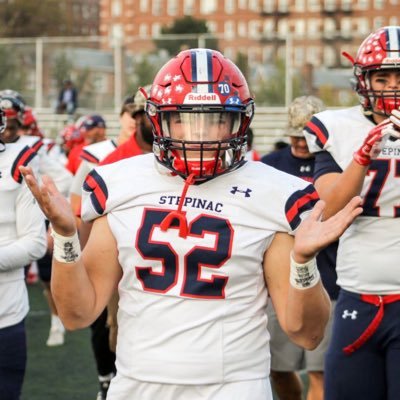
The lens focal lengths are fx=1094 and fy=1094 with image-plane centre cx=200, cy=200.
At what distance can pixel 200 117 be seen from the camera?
10.3ft

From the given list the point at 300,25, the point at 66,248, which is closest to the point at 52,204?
the point at 66,248

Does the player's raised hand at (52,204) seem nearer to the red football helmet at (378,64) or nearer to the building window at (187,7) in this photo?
the red football helmet at (378,64)

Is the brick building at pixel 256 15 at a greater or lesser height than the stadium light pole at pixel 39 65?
greater

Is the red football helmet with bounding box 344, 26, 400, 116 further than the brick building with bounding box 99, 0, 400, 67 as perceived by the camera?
No

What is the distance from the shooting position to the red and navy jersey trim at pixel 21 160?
4.68m

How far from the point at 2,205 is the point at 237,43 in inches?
712

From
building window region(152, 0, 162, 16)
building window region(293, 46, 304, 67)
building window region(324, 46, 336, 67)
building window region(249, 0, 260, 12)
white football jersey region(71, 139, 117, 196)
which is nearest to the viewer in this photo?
white football jersey region(71, 139, 117, 196)

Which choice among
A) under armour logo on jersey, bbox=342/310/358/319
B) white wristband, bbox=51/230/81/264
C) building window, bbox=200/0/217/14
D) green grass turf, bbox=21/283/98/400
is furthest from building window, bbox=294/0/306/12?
white wristband, bbox=51/230/81/264

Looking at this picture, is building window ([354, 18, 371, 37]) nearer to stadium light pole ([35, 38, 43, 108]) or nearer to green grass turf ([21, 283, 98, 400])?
stadium light pole ([35, 38, 43, 108])

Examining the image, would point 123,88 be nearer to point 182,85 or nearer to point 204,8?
point 182,85

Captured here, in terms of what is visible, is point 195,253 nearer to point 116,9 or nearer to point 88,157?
point 88,157

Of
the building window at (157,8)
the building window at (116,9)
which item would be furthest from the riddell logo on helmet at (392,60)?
the building window at (116,9)

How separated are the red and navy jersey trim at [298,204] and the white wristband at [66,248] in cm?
61

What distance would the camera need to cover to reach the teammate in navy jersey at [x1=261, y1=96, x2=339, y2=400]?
5535 mm
